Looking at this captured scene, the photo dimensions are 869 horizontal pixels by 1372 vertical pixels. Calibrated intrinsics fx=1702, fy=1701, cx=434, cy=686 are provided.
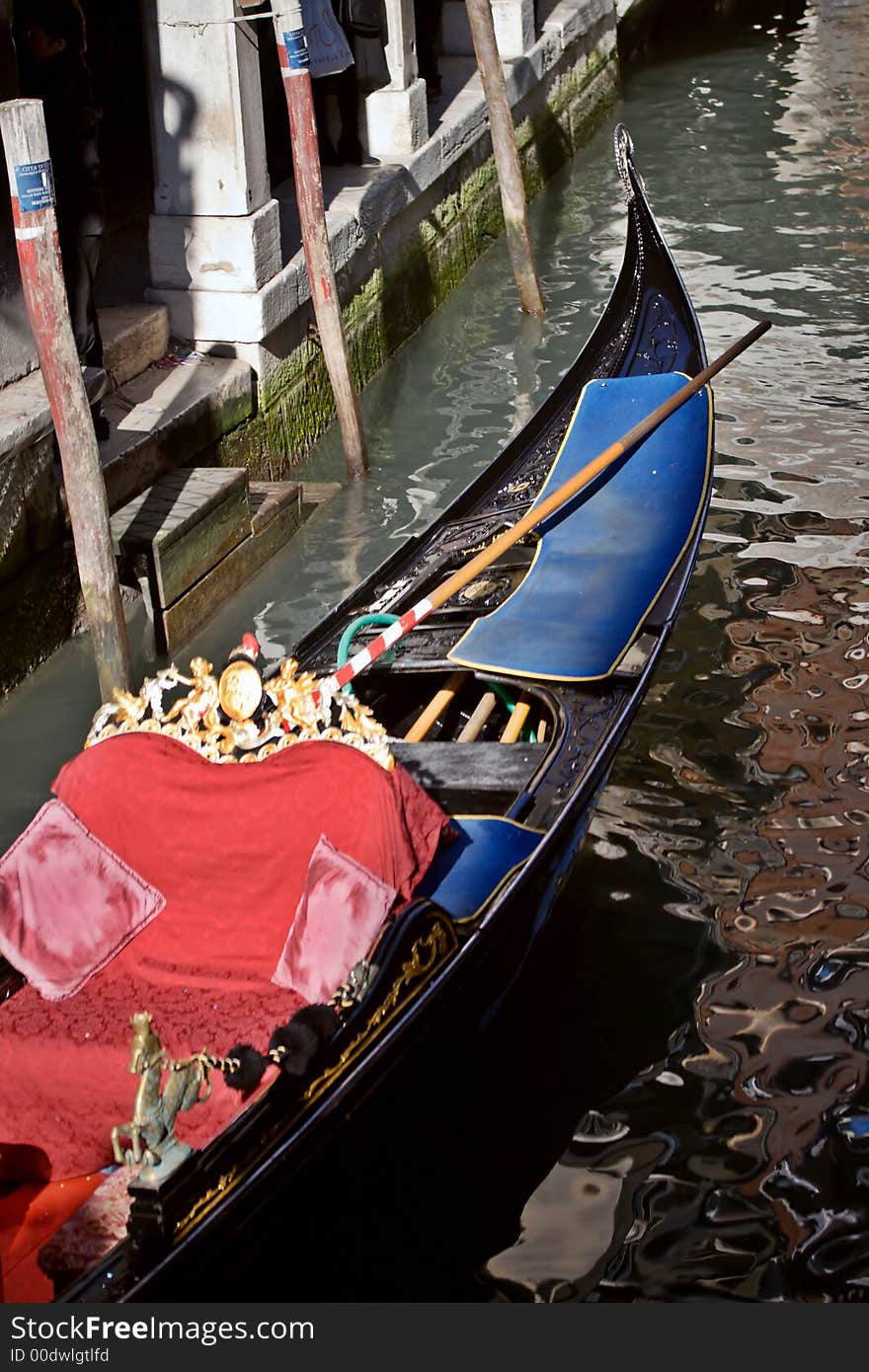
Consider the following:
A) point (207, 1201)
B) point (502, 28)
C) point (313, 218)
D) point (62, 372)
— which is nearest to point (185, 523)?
point (62, 372)

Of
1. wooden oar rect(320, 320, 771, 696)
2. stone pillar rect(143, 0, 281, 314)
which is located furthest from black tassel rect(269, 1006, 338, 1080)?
stone pillar rect(143, 0, 281, 314)

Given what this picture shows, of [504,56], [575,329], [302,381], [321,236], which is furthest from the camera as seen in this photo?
[504,56]

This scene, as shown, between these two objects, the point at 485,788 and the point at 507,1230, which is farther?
the point at 485,788

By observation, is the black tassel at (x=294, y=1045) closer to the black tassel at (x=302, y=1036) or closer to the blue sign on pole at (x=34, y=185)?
the black tassel at (x=302, y=1036)

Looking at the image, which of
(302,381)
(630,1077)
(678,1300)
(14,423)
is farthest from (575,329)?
(678,1300)

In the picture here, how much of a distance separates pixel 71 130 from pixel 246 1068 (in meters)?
3.51

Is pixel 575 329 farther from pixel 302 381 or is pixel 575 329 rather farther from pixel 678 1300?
pixel 678 1300

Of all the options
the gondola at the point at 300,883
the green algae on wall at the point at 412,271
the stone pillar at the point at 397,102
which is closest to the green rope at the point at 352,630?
the gondola at the point at 300,883

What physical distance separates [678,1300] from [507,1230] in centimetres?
34

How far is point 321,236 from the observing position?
5.82 m

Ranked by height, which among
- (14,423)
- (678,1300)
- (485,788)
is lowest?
(678,1300)

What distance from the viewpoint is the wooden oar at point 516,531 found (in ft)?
12.1

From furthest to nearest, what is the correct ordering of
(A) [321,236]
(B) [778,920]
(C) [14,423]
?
1. (A) [321,236]
2. (C) [14,423]
3. (B) [778,920]

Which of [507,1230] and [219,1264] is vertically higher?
[219,1264]
